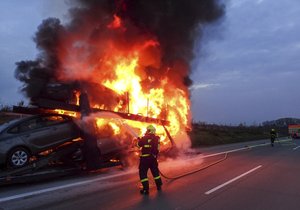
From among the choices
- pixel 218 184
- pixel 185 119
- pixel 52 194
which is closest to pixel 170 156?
pixel 185 119

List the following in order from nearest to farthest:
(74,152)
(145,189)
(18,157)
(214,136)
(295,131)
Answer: (145,189) < (18,157) < (74,152) < (214,136) < (295,131)

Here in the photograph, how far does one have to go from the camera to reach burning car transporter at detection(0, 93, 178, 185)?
31.9 feet

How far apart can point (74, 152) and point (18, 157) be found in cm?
165

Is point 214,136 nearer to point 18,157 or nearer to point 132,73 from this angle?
point 132,73

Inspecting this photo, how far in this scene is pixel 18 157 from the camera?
9.88 meters

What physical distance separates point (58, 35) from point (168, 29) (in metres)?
5.35

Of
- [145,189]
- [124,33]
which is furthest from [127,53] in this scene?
[145,189]

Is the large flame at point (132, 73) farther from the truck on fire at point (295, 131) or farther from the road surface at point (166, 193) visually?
the truck on fire at point (295, 131)

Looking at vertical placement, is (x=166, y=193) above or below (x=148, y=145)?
below

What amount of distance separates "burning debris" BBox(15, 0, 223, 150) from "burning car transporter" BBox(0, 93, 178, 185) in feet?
6.90

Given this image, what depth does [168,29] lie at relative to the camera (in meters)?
18.4

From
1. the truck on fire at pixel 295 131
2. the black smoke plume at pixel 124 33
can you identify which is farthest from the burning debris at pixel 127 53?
the truck on fire at pixel 295 131

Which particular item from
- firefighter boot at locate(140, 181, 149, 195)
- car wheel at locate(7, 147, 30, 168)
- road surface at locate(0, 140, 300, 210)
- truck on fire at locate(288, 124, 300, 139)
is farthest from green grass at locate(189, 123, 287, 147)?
firefighter boot at locate(140, 181, 149, 195)

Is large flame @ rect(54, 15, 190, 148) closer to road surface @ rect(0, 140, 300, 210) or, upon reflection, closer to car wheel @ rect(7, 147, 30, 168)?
road surface @ rect(0, 140, 300, 210)
